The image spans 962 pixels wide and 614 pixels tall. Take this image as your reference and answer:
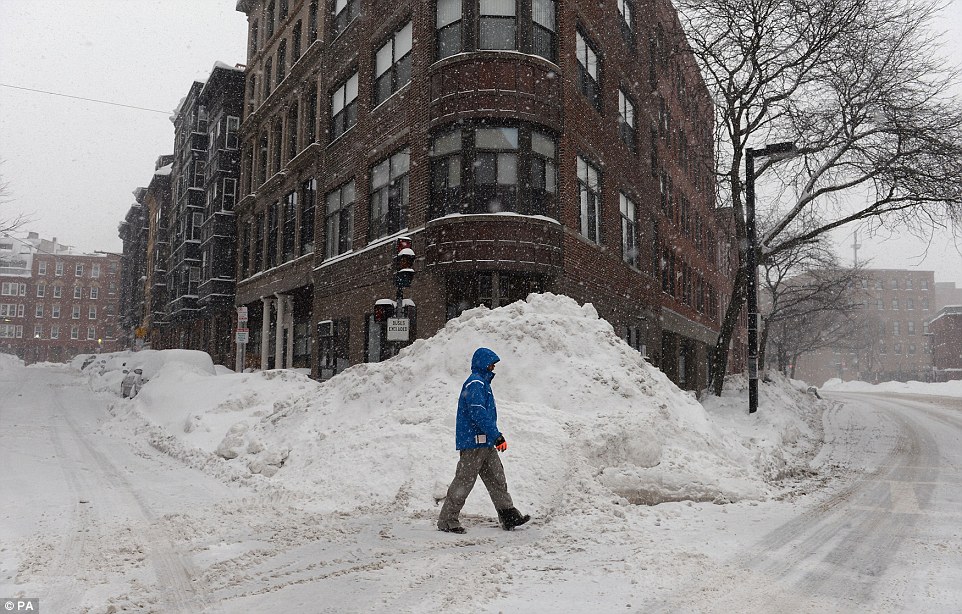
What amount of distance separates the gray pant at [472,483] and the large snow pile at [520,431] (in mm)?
660

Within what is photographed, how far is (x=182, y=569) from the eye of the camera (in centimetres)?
455

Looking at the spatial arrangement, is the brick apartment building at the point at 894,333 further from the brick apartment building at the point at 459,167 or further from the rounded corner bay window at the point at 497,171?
the rounded corner bay window at the point at 497,171

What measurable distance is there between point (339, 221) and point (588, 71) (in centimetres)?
870

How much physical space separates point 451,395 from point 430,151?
7.74 m

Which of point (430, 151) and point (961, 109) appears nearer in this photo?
point (430, 151)

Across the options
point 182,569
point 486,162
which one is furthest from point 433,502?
point 486,162

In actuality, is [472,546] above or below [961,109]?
below

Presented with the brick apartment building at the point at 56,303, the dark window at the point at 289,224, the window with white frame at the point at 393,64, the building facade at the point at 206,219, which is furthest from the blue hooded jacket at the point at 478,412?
the brick apartment building at the point at 56,303

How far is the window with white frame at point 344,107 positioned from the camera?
1884 centimetres

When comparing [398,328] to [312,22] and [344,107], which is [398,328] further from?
[312,22]

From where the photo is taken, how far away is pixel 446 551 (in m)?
5.10

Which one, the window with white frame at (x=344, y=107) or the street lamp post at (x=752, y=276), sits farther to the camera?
the window with white frame at (x=344, y=107)

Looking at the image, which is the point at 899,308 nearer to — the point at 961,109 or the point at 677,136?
the point at 677,136

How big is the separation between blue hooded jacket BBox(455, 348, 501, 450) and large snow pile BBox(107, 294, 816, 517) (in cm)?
101
